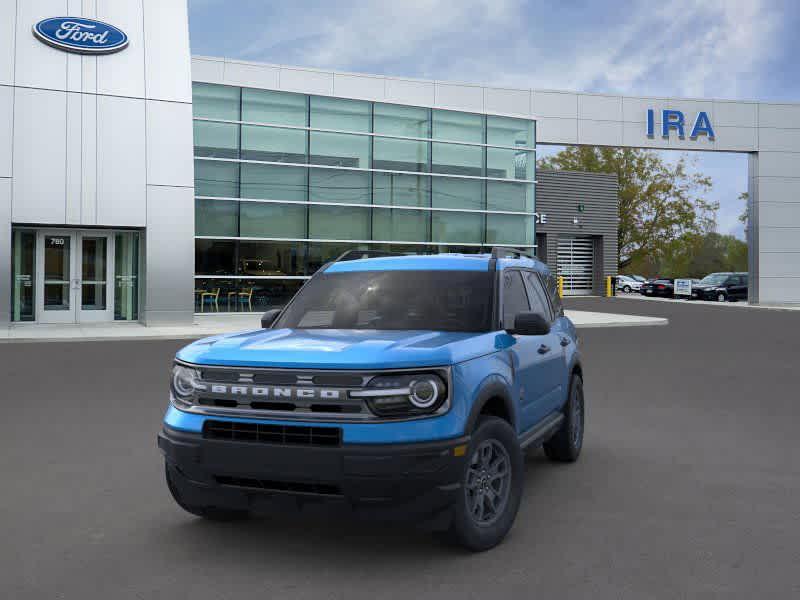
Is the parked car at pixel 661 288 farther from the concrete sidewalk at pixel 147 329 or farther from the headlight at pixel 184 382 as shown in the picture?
the headlight at pixel 184 382

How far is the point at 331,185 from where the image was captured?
30.1 m

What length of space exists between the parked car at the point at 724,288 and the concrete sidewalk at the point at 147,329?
22493 mm

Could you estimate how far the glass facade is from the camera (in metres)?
28.3

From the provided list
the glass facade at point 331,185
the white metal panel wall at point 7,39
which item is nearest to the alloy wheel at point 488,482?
the white metal panel wall at point 7,39

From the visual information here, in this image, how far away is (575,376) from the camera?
7.45 metres

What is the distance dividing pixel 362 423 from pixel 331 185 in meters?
26.2

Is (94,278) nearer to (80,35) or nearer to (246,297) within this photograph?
(246,297)

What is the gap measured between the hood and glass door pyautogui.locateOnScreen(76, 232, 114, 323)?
70.3 ft

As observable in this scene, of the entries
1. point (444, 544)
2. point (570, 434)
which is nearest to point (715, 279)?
point (570, 434)

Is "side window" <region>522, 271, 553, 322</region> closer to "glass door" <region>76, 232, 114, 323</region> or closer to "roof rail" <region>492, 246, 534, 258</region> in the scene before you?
"roof rail" <region>492, 246, 534, 258</region>

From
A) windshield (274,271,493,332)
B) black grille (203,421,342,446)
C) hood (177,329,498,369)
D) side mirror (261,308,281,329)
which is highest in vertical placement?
windshield (274,271,493,332)

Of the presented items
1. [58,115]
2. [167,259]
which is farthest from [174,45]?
[167,259]

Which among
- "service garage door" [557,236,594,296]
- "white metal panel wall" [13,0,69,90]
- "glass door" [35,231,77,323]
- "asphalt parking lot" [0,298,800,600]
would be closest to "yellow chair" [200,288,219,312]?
"glass door" [35,231,77,323]

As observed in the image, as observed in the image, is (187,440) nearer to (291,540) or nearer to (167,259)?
(291,540)
